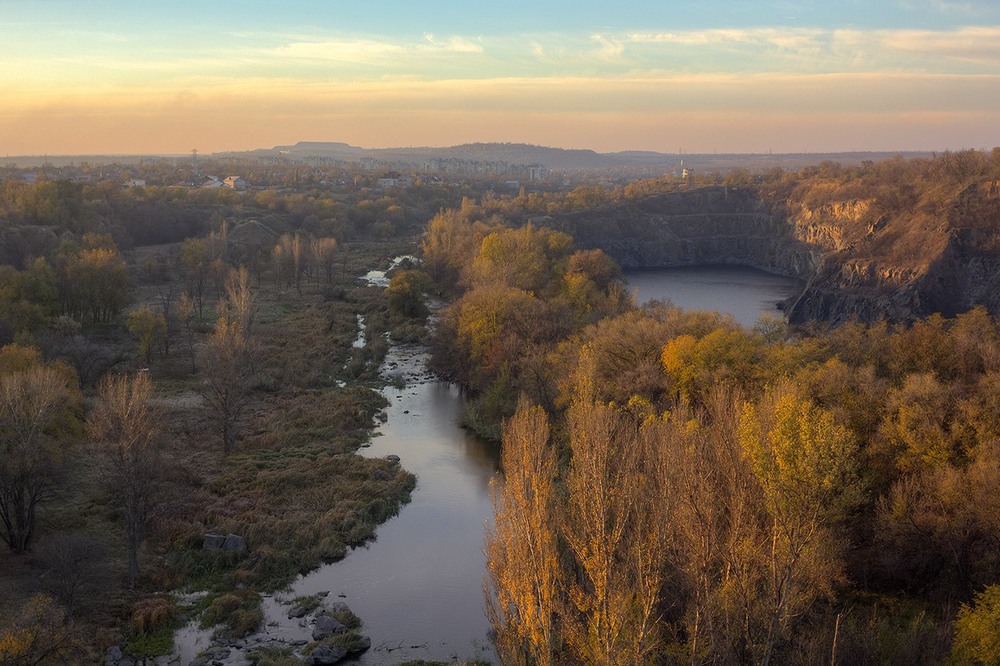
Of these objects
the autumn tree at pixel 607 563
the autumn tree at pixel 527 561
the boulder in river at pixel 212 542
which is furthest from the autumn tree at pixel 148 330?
the autumn tree at pixel 607 563

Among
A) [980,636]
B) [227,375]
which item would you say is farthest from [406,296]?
[980,636]

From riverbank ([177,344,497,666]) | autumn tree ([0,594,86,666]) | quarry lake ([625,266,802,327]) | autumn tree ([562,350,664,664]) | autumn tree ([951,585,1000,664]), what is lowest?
riverbank ([177,344,497,666])

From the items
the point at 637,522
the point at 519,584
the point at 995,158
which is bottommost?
the point at 519,584

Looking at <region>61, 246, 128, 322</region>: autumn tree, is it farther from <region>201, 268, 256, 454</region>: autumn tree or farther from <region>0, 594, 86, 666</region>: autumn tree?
<region>0, 594, 86, 666</region>: autumn tree

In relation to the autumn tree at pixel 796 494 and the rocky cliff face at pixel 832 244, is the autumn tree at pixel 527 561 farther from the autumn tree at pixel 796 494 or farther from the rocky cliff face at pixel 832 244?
the rocky cliff face at pixel 832 244

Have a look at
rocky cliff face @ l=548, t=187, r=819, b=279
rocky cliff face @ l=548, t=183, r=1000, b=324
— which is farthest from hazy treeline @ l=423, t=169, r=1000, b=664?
rocky cliff face @ l=548, t=187, r=819, b=279

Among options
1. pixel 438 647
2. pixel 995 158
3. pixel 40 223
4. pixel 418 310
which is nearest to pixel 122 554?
pixel 438 647

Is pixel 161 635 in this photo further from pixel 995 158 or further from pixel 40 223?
pixel 995 158
